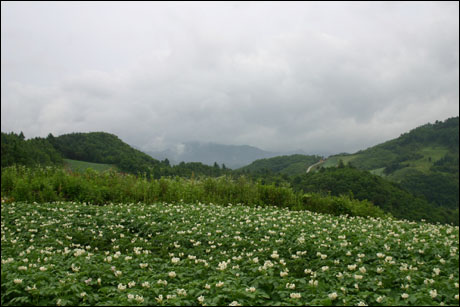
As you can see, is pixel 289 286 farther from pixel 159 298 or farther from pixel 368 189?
pixel 368 189

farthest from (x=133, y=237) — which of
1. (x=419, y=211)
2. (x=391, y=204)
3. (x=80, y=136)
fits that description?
(x=80, y=136)

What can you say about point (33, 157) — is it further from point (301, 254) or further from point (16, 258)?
point (301, 254)

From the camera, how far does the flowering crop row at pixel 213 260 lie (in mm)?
3617

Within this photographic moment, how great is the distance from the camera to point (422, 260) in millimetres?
5309

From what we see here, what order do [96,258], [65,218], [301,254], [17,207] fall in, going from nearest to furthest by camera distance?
[96,258], [301,254], [65,218], [17,207]

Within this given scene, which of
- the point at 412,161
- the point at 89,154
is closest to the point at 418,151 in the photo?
the point at 412,161

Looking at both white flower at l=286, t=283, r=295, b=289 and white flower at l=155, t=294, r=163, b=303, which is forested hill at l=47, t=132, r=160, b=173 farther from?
white flower at l=286, t=283, r=295, b=289

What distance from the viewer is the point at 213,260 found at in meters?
5.46

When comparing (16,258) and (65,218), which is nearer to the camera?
(16,258)

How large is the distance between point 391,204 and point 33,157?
50.0m

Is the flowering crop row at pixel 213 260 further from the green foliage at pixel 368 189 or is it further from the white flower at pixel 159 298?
the green foliage at pixel 368 189

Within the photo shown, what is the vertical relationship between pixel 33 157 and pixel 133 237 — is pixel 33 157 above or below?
above

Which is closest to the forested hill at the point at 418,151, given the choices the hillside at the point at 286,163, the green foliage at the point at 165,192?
the hillside at the point at 286,163

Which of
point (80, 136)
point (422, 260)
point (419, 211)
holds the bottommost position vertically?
point (419, 211)
